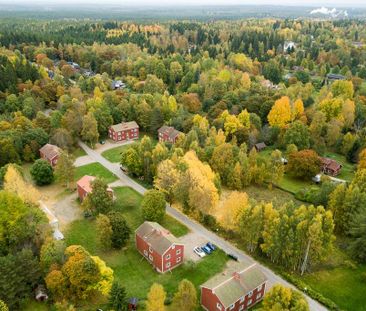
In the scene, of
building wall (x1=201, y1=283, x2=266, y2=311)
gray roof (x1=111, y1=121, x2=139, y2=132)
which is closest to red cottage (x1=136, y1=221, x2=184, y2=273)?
building wall (x1=201, y1=283, x2=266, y2=311)

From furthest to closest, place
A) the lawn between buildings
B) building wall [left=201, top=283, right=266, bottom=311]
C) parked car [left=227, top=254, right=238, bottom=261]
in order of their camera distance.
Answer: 1. parked car [left=227, top=254, right=238, bottom=261]
2. the lawn between buildings
3. building wall [left=201, top=283, right=266, bottom=311]

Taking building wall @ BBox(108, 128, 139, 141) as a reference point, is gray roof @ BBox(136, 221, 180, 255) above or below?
above

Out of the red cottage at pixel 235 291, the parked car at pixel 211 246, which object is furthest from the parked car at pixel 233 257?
the red cottage at pixel 235 291

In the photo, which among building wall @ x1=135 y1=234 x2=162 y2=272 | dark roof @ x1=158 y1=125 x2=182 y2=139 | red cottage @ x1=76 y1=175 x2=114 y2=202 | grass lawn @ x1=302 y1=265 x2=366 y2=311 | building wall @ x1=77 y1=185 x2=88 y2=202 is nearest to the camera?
grass lawn @ x1=302 y1=265 x2=366 y2=311

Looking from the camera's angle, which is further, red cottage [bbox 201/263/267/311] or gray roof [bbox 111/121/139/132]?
gray roof [bbox 111/121/139/132]

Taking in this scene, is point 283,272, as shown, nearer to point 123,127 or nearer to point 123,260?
point 123,260

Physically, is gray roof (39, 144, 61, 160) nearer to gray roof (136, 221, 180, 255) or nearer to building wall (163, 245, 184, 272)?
gray roof (136, 221, 180, 255)

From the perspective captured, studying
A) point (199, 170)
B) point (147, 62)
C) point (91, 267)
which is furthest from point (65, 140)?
point (147, 62)

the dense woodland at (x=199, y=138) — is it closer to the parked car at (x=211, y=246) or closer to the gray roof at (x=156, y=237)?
the parked car at (x=211, y=246)
